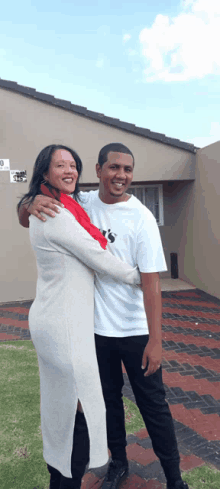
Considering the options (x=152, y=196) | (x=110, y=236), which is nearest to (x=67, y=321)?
(x=110, y=236)

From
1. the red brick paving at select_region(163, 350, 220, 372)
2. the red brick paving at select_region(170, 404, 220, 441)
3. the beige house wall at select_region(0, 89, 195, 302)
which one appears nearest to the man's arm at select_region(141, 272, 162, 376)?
the red brick paving at select_region(170, 404, 220, 441)

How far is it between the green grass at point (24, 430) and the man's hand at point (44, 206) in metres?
1.85

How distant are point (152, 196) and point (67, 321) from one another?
8.67m

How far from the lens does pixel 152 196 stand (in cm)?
1005

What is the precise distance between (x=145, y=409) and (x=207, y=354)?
3.06 m

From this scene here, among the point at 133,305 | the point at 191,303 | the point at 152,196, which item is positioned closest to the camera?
the point at 133,305

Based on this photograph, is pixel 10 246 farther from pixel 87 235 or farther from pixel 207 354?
pixel 87 235

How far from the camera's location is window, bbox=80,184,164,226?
9.89 m

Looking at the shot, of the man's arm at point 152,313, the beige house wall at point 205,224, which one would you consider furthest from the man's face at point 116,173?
the beige house wall at point 205,224

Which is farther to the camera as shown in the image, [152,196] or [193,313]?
[152,196]

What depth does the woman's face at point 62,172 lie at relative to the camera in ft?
5.81

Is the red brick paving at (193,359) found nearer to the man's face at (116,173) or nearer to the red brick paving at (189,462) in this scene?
the red brick paving at (189,462)

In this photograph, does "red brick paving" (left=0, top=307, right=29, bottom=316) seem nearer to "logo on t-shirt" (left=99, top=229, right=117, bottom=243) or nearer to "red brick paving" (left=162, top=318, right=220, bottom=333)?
"red brick paving" (left=162, top=318, right=220, bottom=333)

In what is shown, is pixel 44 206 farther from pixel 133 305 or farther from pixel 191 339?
pixel 191 339
